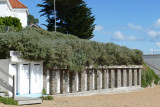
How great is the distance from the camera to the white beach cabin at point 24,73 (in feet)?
50.6

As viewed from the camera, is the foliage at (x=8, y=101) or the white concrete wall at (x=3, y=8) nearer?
the foliage at (x=8, y=101)

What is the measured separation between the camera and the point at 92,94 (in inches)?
786

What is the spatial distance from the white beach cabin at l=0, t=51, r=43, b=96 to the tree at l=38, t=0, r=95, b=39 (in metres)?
24.3

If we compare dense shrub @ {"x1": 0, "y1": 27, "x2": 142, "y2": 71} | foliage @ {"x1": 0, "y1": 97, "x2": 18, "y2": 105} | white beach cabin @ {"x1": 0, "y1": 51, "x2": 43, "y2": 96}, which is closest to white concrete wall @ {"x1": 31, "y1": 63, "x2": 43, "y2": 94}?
white beach cabin @ {"x1": 0, "y1": 51, "x2": 43, "y2": 96}

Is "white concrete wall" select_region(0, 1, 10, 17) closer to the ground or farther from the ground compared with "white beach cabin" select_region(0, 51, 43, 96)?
farther from the ground

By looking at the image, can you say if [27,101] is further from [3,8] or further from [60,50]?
Result: [3,8]

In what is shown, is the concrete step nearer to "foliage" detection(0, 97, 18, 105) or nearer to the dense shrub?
"foliage" detection(0, 97, 18, 105)

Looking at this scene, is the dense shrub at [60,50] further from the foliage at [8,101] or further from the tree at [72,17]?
the tree at [72,17]

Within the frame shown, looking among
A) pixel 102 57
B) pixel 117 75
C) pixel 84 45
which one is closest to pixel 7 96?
pixel 84 45

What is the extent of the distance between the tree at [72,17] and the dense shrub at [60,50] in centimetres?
1822

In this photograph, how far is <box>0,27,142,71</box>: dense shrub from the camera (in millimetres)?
15461

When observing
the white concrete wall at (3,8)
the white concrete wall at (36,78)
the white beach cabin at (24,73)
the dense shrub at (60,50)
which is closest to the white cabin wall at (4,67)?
the white beach cabin at (24,73)

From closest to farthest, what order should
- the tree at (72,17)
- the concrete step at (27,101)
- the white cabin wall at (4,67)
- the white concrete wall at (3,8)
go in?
the concrete step at (27,101) → the white cabin wall at (4,67) → the white concrete wall at (3,8) → the tree at (72,17)

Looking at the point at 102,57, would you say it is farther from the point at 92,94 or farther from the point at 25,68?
the point at 25,68
